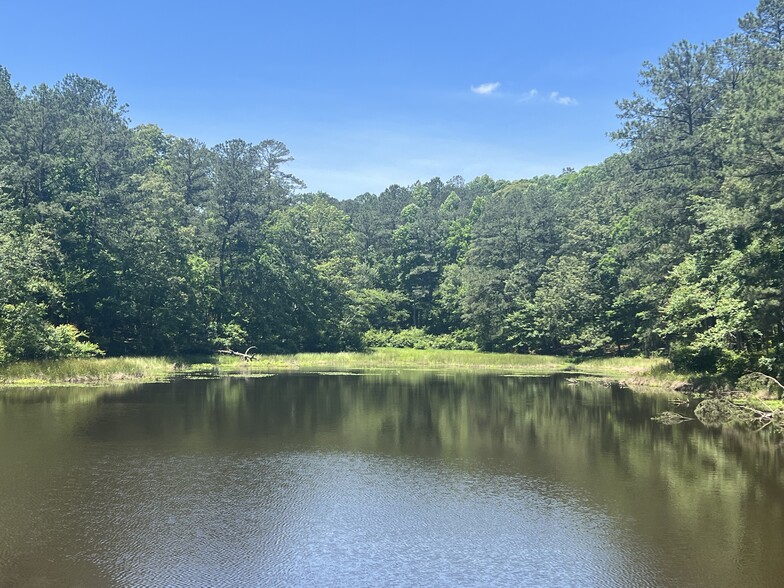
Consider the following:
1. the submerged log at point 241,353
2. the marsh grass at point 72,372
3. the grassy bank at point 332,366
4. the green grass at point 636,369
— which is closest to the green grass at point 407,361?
the grassy bank at point 332,366

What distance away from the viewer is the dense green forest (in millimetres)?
32938

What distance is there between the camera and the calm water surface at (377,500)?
1026 cm

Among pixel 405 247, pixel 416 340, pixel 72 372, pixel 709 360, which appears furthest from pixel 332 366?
pixel 405 247

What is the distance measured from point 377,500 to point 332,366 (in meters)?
48.2

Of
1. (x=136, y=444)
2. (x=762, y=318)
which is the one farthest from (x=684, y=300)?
(x=136, y=444)

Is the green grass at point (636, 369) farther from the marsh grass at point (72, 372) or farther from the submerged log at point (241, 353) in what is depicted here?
the marsh grass at point (72, 372)

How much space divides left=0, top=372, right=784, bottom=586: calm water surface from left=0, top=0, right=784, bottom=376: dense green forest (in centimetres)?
1198

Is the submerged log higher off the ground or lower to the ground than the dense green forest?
lower

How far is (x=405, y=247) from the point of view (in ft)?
319

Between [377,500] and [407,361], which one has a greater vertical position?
[377,500]

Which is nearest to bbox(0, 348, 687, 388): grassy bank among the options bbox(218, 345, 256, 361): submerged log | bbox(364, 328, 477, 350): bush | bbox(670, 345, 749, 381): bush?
bbox(218, 345, 256, 361): submerged log

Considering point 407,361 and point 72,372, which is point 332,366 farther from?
point 72,372

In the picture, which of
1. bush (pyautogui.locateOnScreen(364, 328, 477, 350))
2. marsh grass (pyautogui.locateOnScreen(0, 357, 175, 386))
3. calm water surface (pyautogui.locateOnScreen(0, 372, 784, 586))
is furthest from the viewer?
bush (pyautogui.locateOnScreen(364, 328, 477, 350))

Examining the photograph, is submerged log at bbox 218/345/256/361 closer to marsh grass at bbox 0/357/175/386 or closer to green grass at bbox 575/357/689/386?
marsh grass at bbox 0/357/175/386
